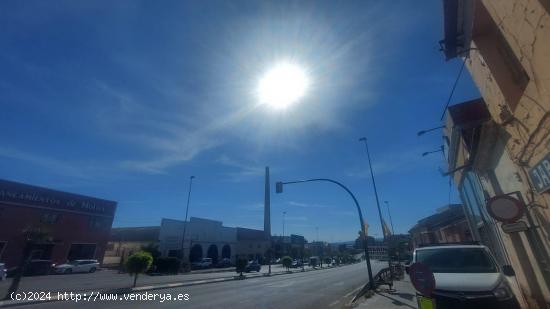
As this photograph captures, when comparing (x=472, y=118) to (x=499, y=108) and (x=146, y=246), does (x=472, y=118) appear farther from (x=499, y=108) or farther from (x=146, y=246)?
(x=146, y=246)

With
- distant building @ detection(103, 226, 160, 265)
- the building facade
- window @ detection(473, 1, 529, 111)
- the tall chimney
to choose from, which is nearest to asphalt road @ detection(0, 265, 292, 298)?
distant building @ detection(103, 226, 160, 265)

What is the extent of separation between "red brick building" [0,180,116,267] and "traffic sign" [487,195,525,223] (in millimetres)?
35606

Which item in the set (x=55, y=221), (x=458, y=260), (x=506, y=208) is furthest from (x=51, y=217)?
(x=506, y=208)

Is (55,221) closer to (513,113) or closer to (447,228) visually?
(513,113)

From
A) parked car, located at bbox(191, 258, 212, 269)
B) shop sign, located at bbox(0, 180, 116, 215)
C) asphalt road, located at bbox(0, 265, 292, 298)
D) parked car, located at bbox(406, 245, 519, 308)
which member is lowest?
asphalt road, located at bbox(0, 265, 292, 298)

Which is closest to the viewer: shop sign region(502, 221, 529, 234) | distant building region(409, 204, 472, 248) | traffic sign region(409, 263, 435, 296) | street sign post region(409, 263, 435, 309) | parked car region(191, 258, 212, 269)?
street sign post region(409, 263, 435, 309)

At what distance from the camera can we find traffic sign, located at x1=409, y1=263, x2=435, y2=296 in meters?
3.71

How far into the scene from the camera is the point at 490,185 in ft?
28.2

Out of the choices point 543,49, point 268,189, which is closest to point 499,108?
point 543,49

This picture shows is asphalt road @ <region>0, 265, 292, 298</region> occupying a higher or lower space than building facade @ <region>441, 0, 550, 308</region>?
lower

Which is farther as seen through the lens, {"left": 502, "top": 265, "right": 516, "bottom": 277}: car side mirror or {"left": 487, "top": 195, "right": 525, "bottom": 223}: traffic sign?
{"left": 502, "top": 265, "right": 516, "bottom": 277}: car side mirror

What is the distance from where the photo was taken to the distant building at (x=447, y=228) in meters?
33.6

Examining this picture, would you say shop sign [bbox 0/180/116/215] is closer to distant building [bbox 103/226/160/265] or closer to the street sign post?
distant building [bbox 103/226/160/265]

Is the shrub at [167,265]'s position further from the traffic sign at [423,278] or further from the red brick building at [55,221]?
the traffic sign at [423,278]
